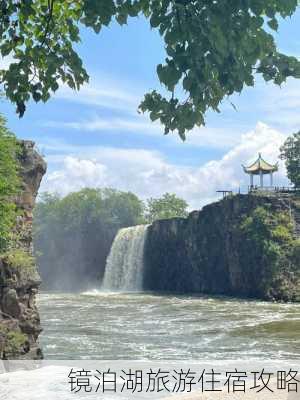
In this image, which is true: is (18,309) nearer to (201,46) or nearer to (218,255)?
(201,46)

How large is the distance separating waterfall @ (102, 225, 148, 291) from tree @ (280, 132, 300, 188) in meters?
14.0

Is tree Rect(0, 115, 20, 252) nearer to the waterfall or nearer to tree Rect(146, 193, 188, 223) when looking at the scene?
the waterfall

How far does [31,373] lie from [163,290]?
121 feet

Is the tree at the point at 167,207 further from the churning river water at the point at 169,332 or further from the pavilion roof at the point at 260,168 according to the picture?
the churning river water at the point at 169,332

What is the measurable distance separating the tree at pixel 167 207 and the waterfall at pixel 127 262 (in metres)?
25.6

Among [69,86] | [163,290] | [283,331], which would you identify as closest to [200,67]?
[69,86]

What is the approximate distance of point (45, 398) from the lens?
9258 millimetres

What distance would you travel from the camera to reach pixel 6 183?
15859mm

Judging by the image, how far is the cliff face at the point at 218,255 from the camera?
39438 millimetres

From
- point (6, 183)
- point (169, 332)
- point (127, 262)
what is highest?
point (6, 183)

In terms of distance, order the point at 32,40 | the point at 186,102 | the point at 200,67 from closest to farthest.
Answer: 1. the point at 200,67
2. the point at 186,102
3. the point at 32,40

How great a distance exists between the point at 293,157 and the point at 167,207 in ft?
99.2

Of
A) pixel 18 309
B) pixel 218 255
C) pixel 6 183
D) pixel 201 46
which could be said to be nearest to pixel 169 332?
pixel 18 309

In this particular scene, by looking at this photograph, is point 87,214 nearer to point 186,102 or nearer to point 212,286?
point 212,286
